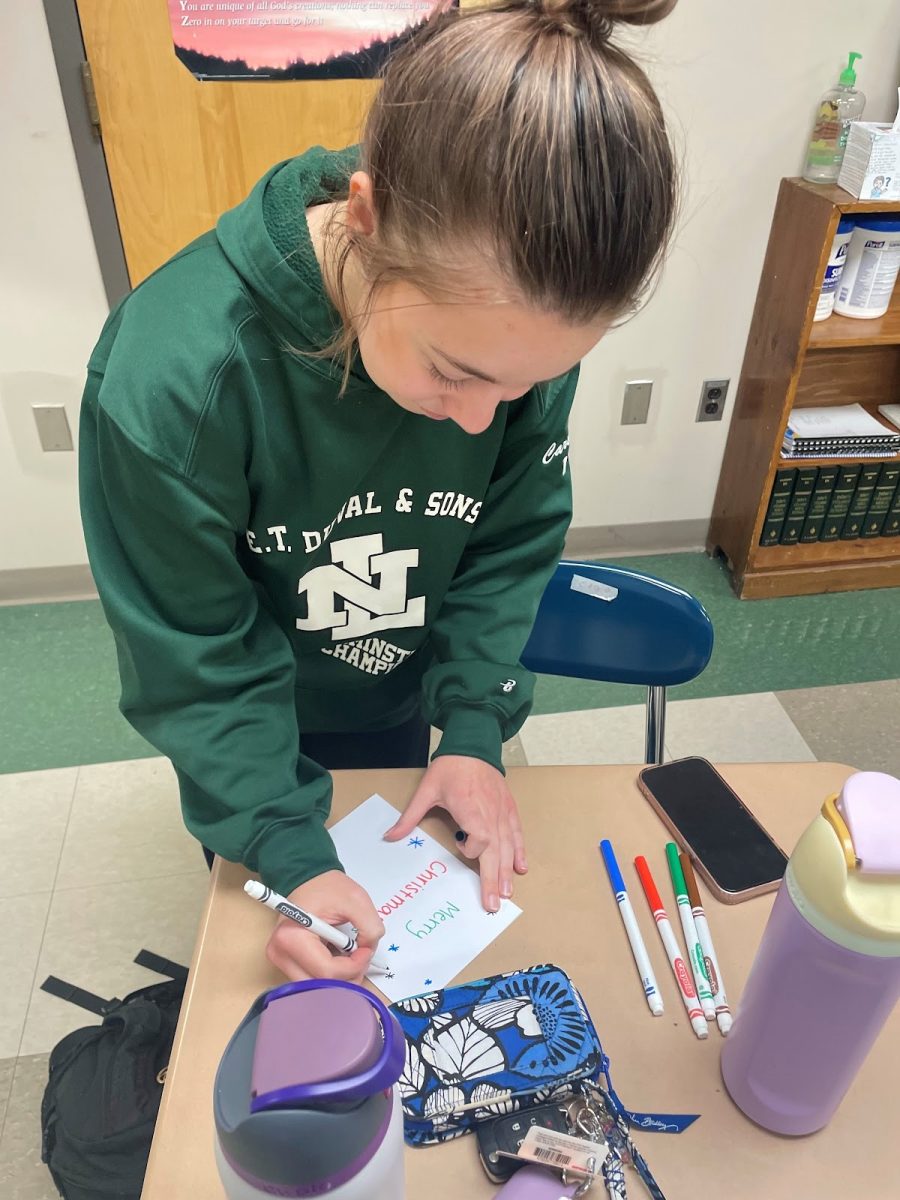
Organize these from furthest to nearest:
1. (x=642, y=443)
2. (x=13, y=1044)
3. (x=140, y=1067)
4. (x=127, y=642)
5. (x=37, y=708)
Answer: (x=642, y=443) → (x=37, y=708) → (x=13, y=1044) → (x=140, y=1067) → (x=127, y=642)

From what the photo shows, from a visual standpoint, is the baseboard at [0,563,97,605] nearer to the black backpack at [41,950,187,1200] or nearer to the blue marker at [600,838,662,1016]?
the black backpack at [41,950,187,1200]

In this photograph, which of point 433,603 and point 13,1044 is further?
point 13,1044

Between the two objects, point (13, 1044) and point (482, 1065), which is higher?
point (482, 1065)

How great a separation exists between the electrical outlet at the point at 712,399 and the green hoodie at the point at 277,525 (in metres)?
1.49

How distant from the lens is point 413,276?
59cm

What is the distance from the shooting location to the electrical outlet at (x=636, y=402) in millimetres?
2250

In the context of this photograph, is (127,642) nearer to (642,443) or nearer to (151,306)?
(151,306)

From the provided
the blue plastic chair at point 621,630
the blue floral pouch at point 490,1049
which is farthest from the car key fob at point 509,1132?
the blue plastic chair at point 621,630

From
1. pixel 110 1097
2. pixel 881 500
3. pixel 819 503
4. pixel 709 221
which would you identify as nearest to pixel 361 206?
pixel 110 1097

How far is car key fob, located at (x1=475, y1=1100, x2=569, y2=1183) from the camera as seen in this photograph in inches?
23.3

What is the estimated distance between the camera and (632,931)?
2.44 feet

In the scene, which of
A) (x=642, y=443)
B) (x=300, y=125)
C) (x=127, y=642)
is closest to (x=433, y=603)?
(x=127, y=642)

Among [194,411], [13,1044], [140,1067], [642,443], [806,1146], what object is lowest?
[13,1044]

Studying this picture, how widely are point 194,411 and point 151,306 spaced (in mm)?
95
